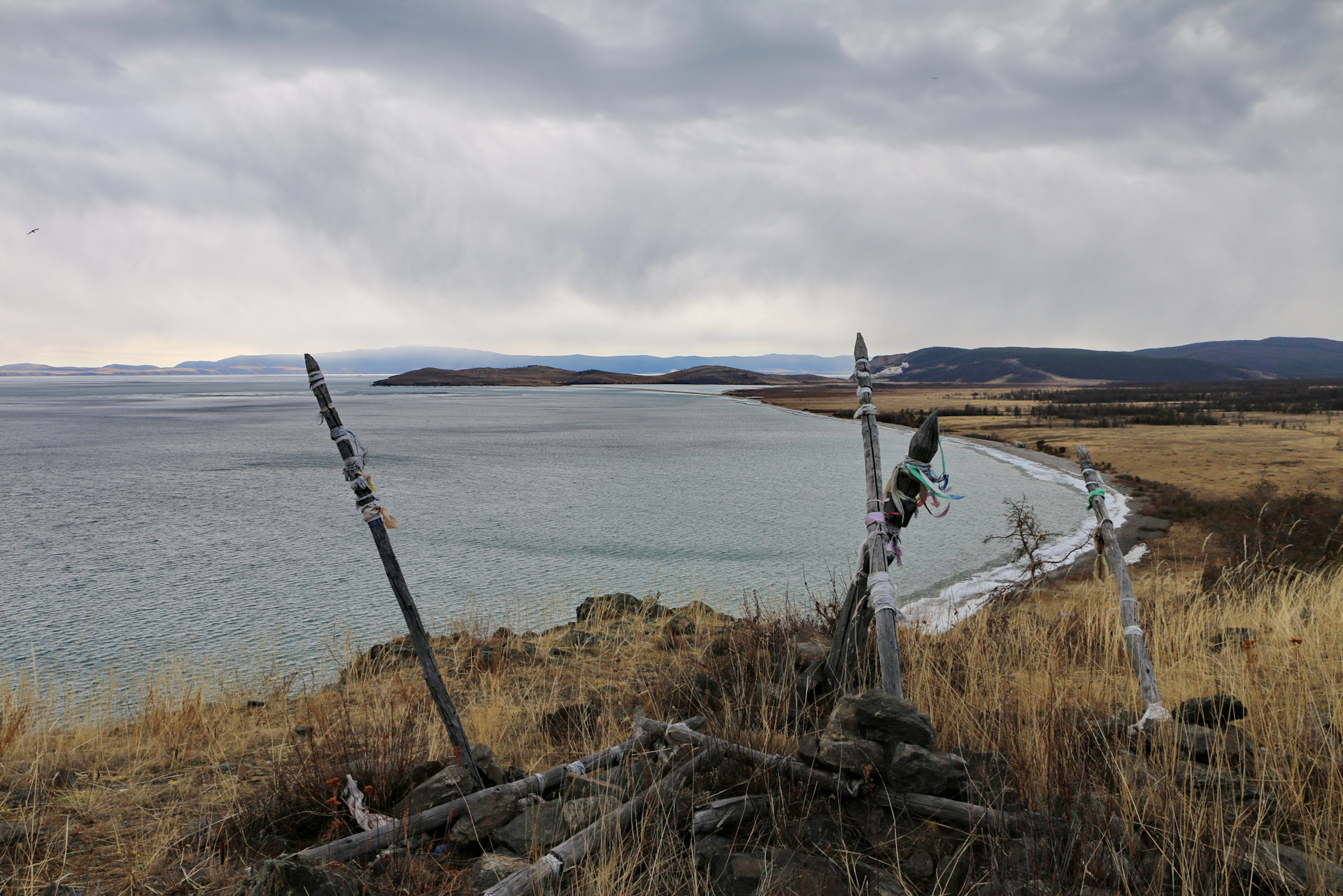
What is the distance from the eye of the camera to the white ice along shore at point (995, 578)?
11.6 m

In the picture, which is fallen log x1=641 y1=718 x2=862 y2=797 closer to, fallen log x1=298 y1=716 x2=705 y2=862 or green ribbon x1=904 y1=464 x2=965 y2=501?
fallen log x1=298 y1=716 x2=705 y2=862

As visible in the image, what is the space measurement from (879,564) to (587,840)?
2.59 m

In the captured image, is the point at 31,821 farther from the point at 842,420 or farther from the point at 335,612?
the point at 842,420

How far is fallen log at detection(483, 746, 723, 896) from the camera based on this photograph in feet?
10.2

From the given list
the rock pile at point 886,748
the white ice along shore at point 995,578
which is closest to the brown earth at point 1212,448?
the white ice along shore at point 995,578

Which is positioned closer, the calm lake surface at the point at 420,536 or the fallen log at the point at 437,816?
the fallen log at the point at 437,816

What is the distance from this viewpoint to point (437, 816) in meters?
3.76

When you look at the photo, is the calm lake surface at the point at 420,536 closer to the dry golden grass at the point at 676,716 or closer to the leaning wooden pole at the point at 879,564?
the dry golden grass at the point at 676,716

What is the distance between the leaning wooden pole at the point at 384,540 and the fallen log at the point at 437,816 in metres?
0.35

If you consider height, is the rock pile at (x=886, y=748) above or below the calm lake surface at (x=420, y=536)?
above

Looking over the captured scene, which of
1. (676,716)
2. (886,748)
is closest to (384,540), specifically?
(676,716)

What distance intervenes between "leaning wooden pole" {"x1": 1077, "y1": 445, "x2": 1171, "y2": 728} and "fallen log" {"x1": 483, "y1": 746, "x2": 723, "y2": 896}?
2906 millimetres

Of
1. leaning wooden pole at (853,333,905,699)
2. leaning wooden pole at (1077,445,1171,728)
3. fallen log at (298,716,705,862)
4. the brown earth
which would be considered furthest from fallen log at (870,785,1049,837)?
the brown earth

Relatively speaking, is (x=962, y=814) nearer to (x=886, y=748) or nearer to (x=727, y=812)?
(x=886, y=748)
